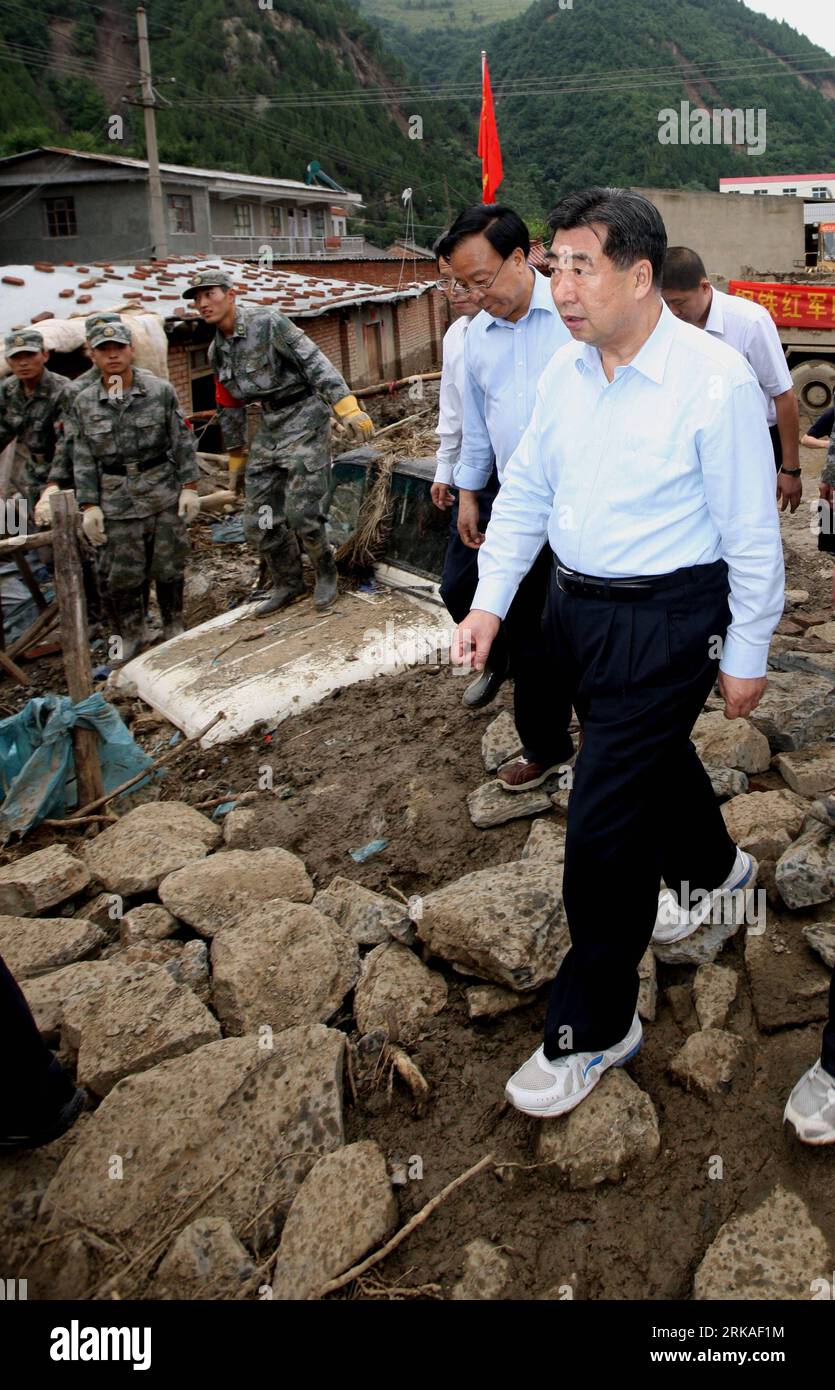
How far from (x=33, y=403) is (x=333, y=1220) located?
5925 millimetres

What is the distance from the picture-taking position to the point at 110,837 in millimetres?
3834

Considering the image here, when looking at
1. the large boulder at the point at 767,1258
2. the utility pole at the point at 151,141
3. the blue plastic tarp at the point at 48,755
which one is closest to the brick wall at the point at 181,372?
the blue plastic tarp at the point at 48,755

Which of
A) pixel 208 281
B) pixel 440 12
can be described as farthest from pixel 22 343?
pixel 440 12

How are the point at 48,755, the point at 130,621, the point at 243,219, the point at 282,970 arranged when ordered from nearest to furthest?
1. the point at 282,970
2. the point at 48,755
3. the point at 130,621
4. the point at 243,219

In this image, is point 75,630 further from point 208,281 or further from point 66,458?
point 208,281

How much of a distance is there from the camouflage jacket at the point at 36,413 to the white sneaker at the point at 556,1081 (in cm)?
562

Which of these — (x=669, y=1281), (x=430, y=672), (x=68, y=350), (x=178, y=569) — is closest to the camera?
(x=669, y=1281)

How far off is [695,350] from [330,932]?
5.93ft

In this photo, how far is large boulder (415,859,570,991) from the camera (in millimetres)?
2340

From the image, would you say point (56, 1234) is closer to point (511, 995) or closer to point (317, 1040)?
point (317, 1040)

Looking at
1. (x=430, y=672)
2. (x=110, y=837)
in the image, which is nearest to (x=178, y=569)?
(x=430, y=672)

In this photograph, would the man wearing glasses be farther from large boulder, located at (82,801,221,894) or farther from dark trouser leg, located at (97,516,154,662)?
dark trouser leg, located at (97,516,154,662)

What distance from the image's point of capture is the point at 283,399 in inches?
210

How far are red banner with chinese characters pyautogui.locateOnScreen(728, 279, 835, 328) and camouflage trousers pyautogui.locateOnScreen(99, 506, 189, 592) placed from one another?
9.80m
